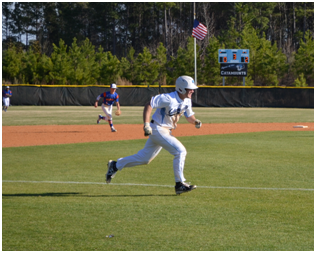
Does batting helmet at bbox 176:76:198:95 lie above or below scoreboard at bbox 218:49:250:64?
below

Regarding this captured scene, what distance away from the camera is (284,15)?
84.6m

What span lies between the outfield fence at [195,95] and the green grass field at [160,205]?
3431cm

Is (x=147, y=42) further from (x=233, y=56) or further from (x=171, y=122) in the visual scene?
(x=171, y=122)

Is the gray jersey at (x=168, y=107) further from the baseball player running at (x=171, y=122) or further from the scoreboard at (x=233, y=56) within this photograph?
the scoreboard at (x=233, y=56)

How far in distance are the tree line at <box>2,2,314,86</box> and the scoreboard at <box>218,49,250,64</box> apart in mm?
12044

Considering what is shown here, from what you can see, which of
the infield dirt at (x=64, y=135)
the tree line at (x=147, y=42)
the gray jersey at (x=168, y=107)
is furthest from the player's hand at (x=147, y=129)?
the tree line at (x=147, y=42)

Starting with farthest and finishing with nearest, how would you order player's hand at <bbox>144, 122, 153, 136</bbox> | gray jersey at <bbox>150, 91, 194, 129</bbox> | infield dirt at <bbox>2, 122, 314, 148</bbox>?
1. infield dirt at <bbox>2, 122, 314, 148</bbox>
2. gray jersey at <bbox>150, 91, 194, 129</bbox>
3. player's hand at <bbox>144, 122, 153, 136</bbox>

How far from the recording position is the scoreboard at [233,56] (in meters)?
47.2

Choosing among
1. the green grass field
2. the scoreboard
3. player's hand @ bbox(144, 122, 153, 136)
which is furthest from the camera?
the scoreboard

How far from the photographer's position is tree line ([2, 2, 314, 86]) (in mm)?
61281

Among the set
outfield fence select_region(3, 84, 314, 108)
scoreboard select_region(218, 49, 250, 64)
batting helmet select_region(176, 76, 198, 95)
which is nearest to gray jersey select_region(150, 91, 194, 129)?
batting helmet select_region(176, 76, 198, 95)

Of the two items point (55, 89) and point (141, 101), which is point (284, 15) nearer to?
point (141, 101)

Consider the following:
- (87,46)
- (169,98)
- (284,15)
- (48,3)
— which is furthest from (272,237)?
(284,15)

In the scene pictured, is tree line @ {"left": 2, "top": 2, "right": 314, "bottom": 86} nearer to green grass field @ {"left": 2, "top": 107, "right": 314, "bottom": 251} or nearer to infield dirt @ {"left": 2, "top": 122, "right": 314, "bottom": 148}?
infield dirt @ {"left": 2, "top": 122, "right": 314, "bottom": 148}
